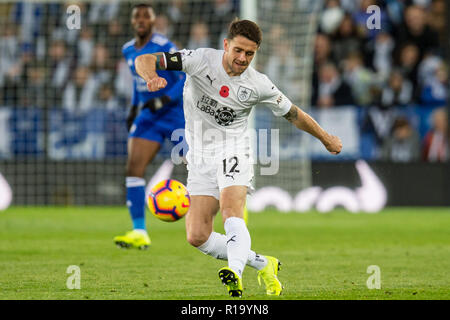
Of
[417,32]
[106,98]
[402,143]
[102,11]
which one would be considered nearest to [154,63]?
[402,143]

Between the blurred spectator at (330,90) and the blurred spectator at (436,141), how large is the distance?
5.06 ft

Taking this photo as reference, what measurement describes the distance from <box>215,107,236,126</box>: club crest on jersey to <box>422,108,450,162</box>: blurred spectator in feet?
32.5

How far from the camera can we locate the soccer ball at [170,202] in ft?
22.1

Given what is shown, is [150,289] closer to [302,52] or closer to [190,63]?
[190,63]

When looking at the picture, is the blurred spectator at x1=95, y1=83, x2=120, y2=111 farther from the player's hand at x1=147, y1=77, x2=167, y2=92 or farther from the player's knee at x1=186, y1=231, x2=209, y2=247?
the player's hand at x1=147, y1=77, x2=167, y2=92

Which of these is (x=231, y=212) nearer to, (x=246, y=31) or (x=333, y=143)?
(x=333, y=143)

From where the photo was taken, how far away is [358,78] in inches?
654

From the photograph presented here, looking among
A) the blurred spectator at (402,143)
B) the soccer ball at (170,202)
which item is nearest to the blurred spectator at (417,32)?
the blurred spectator at (402,143)

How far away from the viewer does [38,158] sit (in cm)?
1550

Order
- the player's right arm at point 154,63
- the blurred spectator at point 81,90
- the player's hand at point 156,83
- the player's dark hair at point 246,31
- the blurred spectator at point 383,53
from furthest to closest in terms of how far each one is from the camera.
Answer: the blurred spectator at point 383,53, the blurred spectator at point 81,90, the player's right arm at point 154,63, the player's dark hair at point 246,31, the player's hand at point 156,83

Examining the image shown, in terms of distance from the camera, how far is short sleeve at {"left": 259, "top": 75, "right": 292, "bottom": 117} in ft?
20.7

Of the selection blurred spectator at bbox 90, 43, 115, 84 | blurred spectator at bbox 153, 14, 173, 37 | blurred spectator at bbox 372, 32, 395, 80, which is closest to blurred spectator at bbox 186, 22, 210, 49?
blurred spectator at bbox 153, 14, 173, 37

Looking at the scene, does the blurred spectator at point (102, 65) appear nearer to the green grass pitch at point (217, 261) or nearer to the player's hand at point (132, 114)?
the green grass pitch at point (217, 261)
